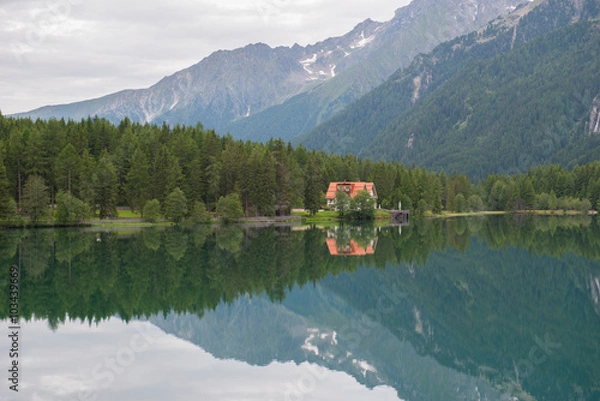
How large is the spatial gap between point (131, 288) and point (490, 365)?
2796cm

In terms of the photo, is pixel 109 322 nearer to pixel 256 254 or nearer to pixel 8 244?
pixel 256 254

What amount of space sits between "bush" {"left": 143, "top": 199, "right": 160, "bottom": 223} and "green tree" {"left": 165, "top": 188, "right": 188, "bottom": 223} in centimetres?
191

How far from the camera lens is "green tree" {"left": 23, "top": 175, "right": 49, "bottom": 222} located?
109 metres

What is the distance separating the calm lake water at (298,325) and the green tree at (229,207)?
1842 inches

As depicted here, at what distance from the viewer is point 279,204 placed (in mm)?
137125

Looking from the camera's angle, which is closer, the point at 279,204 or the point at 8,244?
the point at 8,244

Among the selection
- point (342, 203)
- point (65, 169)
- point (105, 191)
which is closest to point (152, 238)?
point (105, 191)

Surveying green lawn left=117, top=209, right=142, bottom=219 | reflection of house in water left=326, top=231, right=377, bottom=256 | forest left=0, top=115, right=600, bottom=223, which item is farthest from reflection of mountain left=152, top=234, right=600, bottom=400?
green lawn left=117, top=209, right=142, bottom=219

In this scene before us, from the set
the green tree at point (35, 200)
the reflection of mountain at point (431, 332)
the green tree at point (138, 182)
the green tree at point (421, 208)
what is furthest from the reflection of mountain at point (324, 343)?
the green tree at point (421, 208)

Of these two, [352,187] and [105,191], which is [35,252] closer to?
[105,191]

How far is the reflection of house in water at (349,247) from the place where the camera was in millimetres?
78750

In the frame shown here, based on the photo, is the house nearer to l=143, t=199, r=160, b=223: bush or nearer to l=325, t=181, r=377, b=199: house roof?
l=325, t=181, r=377, b=199: house roof

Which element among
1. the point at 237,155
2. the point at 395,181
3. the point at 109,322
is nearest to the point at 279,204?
the point at 237,155

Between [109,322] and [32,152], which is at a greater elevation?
[32,152]
